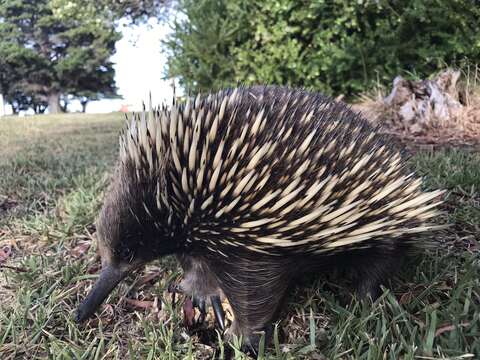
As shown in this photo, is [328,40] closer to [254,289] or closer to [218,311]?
[218,311]

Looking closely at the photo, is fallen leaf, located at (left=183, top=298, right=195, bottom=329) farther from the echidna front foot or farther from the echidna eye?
the echidna eye

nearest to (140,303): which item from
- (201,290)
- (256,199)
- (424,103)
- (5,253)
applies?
(201,290)

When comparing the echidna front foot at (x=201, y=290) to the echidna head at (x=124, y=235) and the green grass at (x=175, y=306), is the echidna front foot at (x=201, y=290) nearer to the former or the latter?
the green grass at (x=175, y=306)

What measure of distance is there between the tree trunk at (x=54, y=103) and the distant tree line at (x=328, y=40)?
11.5 ft

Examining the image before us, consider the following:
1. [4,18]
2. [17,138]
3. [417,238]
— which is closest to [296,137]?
[417,238]

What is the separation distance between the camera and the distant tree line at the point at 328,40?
5.07 meters

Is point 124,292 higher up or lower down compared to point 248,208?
lower down

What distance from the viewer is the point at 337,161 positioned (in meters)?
1.68

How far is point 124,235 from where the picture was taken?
172 cm

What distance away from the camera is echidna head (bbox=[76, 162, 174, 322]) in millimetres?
1693

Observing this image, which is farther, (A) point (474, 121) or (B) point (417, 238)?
(A) point (474, 121)

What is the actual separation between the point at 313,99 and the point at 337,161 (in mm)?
377

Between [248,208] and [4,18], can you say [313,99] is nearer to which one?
[248,208]

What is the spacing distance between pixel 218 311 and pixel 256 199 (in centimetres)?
61
